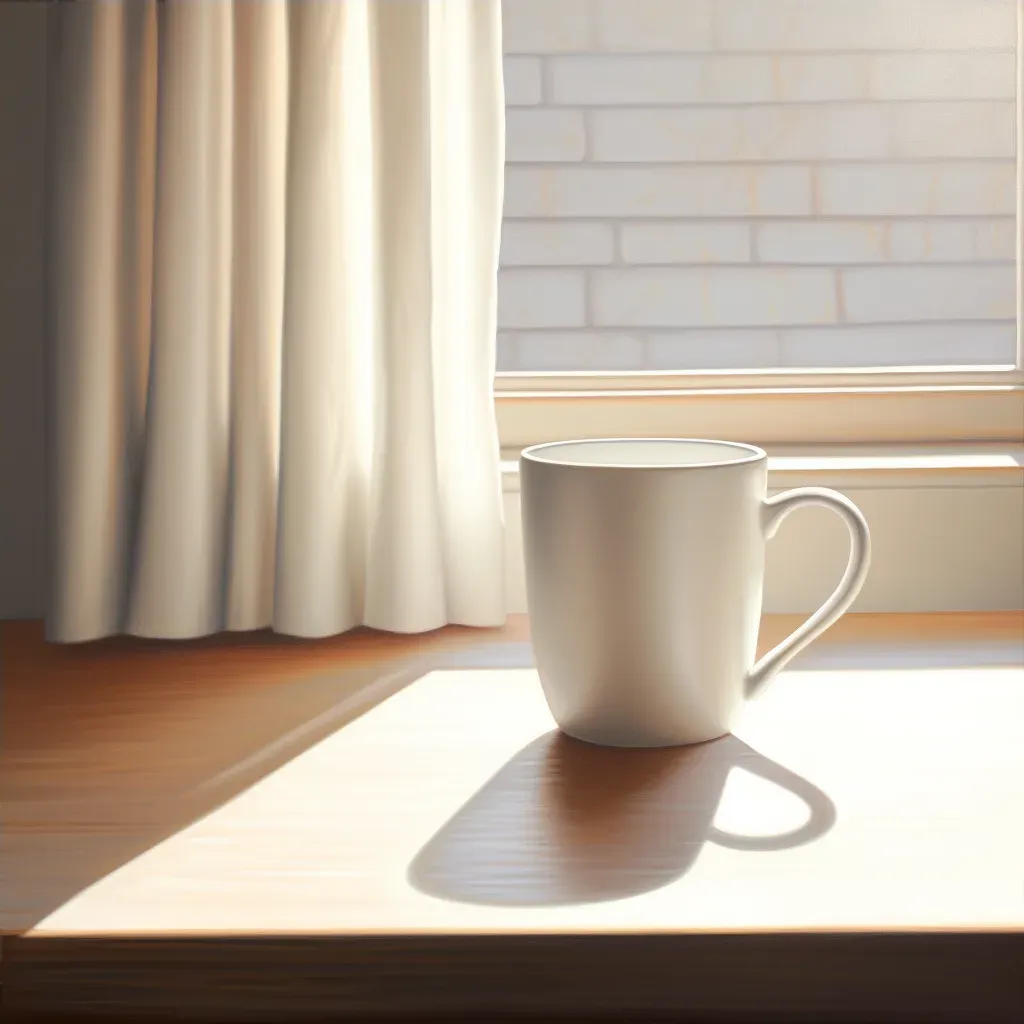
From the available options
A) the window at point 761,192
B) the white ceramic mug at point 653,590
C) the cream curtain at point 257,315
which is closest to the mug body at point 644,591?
the white ceramic mug at point 653,590

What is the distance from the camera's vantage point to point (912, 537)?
0.96 metres

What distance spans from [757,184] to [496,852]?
82 centimetres

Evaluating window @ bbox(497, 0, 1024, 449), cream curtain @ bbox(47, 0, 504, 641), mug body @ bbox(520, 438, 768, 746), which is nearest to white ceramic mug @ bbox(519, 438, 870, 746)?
mug body @ bbox(520, 438, 768, 746)

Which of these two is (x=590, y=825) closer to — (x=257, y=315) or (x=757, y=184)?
(x=257, y=315)

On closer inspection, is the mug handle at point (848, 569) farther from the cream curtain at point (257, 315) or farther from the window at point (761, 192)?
the window at point (761, 192)

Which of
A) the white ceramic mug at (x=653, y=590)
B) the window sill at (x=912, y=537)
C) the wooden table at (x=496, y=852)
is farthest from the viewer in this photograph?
the window sill at (x=912, y=537)

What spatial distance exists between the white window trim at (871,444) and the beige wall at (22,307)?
378mm

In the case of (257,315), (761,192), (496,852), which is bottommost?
(496,852)

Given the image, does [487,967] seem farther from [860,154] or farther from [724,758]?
[860,154]

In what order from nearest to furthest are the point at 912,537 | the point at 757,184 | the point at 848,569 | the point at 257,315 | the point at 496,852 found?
the point at 496,852, the point at 848,569, the point at 257,315, the point at 912,537, the point at 757,184

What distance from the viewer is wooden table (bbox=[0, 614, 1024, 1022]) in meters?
0.42

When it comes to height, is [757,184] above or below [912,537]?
above

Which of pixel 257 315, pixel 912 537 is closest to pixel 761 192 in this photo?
pixel 912 537

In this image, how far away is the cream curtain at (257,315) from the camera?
826 mm
